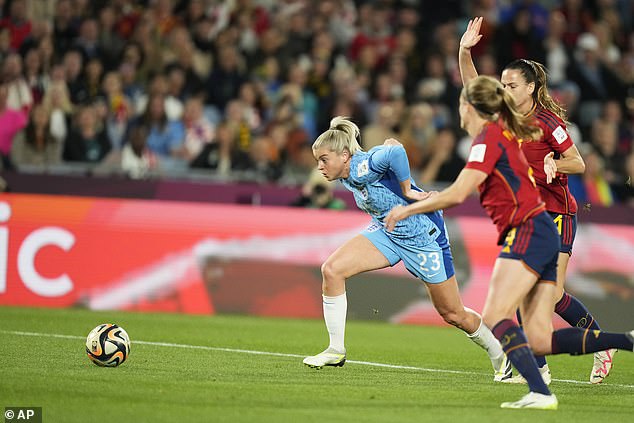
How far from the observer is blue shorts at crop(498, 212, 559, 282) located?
24.3ft

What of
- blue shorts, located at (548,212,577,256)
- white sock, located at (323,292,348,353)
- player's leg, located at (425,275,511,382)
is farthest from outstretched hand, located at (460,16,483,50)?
white sock, located at (323,292,348,353)

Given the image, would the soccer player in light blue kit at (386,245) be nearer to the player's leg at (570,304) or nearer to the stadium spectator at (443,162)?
the player's leg at (570,304)

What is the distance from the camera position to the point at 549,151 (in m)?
9.08

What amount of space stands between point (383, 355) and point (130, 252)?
4732 millimetres

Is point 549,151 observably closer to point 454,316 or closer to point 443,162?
point 454,316

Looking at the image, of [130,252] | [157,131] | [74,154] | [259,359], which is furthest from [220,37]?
[259,359]

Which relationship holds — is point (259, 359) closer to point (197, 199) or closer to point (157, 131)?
point (197, 199)

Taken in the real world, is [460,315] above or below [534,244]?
below

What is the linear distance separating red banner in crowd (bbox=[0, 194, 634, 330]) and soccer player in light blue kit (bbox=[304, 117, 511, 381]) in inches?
205

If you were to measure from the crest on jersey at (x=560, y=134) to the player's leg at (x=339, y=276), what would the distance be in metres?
1.68

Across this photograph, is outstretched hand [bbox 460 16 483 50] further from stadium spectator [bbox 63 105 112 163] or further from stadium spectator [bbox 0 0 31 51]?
stadium spectator [bbox 0 0 31 51]

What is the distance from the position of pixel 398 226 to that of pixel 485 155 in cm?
199

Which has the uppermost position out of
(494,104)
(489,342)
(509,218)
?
(494,104)

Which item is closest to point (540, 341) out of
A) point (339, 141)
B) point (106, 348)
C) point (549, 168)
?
point (549, 168)
